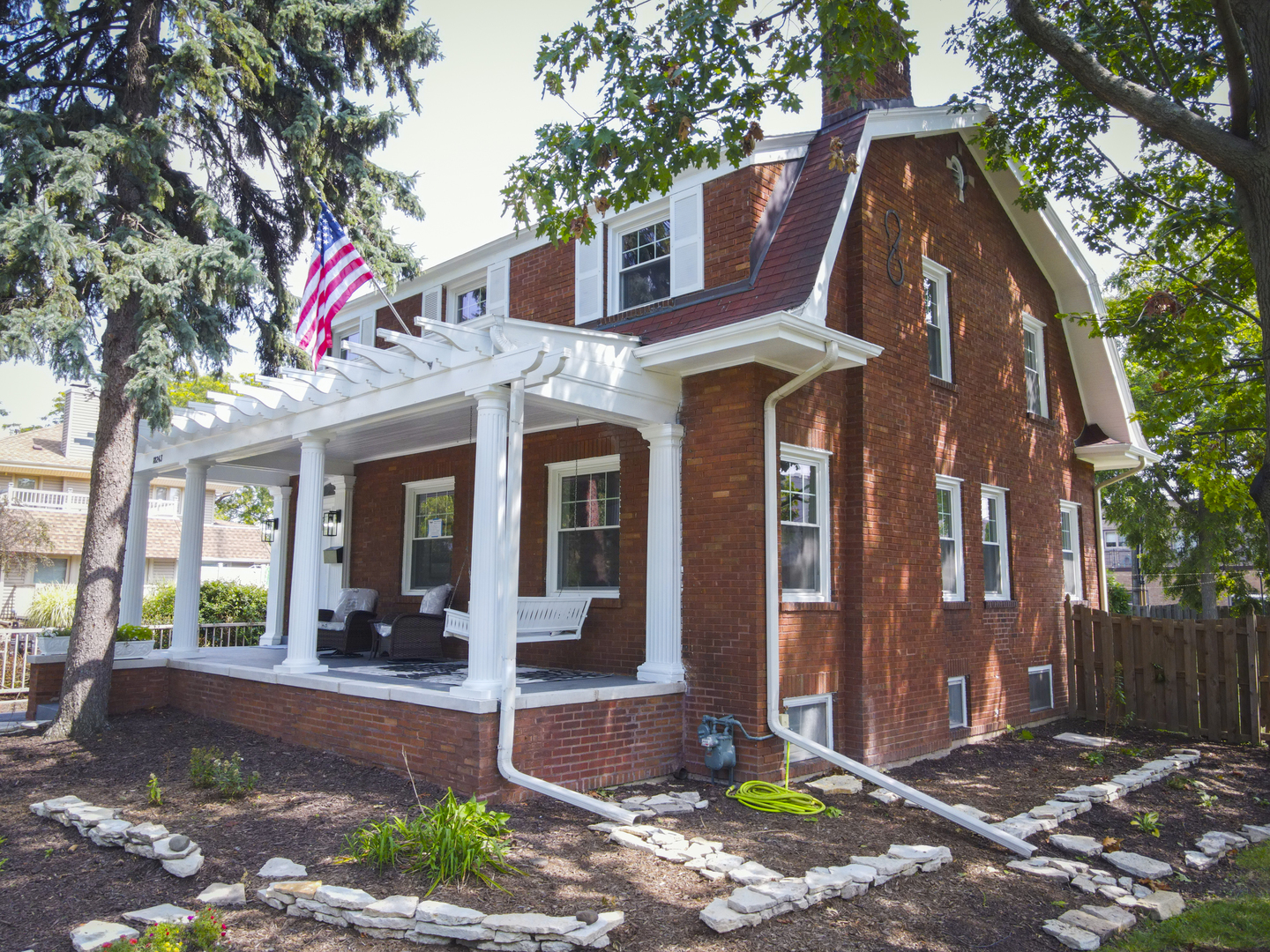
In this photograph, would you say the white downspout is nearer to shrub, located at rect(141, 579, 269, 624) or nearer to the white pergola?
the white pergola

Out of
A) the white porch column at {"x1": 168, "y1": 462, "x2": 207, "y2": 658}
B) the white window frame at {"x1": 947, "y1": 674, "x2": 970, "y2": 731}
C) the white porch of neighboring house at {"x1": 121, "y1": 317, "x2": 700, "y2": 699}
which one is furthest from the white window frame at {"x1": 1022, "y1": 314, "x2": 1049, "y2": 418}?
the white porch column at {"x1": 168, "y1": 462, "x2": 207, "y2": 658}

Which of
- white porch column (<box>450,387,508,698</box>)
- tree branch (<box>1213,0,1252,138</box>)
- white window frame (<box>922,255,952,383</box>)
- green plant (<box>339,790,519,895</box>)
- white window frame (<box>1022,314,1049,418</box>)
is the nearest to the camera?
green plant (<box>339,790,519,895</box>)

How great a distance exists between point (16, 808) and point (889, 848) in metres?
6.57

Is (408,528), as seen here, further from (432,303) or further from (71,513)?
(71,513)

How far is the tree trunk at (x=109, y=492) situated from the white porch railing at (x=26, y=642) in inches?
61.1

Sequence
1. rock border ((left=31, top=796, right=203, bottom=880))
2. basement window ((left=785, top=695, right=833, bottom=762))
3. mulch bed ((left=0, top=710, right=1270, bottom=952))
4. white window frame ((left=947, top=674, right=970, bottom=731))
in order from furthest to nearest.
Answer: white window frame ((left=947, top=674, right=970, bottom=731)) → basement window ((left=785, top=695, right=833, bottom=762)) → rock border ((left=31, top=796, right=203, bottom=880)) → mulch bed ((left=0, top=710, right=1270, bottom=952))

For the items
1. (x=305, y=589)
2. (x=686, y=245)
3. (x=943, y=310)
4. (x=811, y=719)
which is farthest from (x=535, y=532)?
(x=943, y=310)

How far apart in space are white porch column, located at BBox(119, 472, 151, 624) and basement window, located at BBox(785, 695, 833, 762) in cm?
904

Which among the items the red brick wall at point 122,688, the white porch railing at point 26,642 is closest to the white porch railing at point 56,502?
the white porch railing at point 26,642

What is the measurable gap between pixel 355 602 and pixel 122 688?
9.69 feet

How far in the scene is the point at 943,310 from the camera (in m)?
11.1

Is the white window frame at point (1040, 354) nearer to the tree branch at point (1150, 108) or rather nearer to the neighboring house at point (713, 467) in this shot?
the neighboring house at point (713, 467)

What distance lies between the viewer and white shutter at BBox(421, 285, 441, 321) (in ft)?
43.4

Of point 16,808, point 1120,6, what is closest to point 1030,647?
point 1120,6
